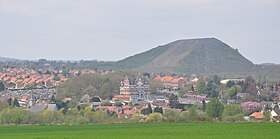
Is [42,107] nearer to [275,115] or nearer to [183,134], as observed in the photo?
[275,115]

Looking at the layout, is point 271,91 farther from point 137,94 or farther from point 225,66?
point 225,66

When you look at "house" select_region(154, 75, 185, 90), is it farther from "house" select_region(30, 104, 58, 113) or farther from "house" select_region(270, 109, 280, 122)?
"house" select_region(270, 109, 280, 122)

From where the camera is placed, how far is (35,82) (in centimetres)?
12550

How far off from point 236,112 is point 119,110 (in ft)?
45.6

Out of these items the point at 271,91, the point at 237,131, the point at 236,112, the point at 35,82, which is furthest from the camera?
the point at 35,82

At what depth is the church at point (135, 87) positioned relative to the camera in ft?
323

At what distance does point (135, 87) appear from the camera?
106m

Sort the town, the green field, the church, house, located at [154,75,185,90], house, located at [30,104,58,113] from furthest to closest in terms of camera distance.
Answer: house, located at [154,75,185,90]
the church
the town
house, located at [30,104,58,113]
the green field

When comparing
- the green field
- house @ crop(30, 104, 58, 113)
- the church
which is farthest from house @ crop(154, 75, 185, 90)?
the green field

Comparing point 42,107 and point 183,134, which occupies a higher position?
point 183,134

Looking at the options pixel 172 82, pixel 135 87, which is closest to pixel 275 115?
pixel 135 87

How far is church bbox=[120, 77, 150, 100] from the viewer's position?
98.5 metres

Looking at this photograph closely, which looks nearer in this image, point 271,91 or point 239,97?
point 239,97

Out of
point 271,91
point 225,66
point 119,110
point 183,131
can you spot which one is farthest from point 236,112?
point 225,66
